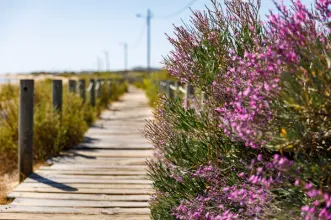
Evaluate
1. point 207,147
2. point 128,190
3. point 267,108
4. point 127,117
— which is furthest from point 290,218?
point 127,117

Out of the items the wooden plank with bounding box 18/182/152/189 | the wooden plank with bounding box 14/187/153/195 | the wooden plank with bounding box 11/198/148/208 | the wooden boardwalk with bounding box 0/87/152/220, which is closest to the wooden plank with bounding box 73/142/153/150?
the wooden boardwalk with bounding box 0/87/152/220

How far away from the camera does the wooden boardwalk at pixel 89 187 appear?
192 inches

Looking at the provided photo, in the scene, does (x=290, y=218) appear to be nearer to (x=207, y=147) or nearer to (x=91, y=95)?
(x=207, y=147)

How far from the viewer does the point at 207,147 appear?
127 inches

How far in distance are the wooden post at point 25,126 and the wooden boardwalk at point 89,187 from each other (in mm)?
167

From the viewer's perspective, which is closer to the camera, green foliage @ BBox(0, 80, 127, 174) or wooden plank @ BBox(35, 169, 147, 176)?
wooden plank @ BBox(35, 169, 147, 176)

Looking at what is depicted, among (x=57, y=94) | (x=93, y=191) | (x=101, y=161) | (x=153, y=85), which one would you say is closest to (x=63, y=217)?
(x=93, y=191)

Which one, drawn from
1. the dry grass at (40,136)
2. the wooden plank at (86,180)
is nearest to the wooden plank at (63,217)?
the wooden plank at (86,180)

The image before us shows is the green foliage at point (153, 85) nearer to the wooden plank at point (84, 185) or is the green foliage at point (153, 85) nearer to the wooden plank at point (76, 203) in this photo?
the wooden plank at point (84, 185)

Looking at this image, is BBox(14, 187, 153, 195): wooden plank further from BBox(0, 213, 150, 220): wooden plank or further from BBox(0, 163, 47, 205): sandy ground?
BBox(0, 213, 150, 220): wooden plank

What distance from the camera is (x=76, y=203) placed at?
5176 mm

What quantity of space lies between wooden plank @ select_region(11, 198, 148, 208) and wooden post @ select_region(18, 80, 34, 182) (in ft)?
4.01

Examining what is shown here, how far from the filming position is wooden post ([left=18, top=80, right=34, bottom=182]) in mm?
6367

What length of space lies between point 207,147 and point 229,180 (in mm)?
260
